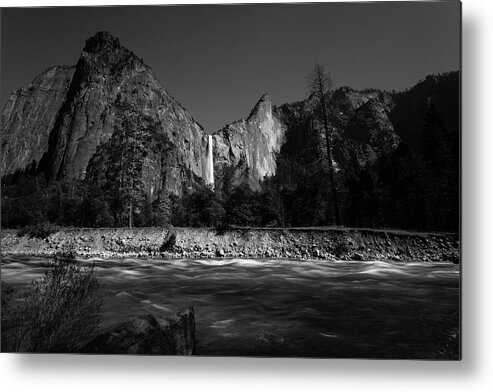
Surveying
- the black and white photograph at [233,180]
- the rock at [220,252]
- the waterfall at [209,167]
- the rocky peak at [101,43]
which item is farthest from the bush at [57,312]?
the rocky peak at [101,43]

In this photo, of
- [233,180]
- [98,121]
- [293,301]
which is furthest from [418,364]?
[98,121]

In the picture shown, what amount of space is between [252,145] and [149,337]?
1.86 meters

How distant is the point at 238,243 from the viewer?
367 cm

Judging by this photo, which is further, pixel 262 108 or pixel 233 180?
pixel 233 180

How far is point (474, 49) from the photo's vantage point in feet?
11.2

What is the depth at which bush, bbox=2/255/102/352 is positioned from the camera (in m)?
3.47

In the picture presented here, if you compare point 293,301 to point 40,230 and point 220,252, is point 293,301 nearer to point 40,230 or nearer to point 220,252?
point 220,252

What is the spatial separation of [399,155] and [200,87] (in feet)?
6.09

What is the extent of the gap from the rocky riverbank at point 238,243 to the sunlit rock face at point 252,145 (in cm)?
53

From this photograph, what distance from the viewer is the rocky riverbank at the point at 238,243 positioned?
11.3 ft

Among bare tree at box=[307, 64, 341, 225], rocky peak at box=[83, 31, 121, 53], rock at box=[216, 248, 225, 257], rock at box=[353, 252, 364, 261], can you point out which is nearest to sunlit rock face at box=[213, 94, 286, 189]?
bare tree at box=[307, 64, 341, 225]

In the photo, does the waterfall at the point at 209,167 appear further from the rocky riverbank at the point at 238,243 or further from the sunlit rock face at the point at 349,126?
the sunlit rock face at the point at 349,126

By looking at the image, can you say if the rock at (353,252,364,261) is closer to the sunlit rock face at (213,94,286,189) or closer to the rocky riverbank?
the rocky riverbank

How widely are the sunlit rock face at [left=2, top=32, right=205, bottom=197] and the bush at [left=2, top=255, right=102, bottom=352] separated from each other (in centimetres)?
90
